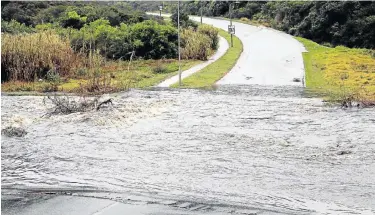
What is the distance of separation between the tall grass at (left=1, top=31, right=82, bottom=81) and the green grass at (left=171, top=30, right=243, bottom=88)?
735cm

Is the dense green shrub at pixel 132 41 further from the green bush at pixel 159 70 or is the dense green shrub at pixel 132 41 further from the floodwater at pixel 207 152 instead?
the floodwater at pixel 207 152

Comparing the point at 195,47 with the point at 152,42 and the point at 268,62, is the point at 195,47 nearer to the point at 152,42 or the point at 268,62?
the point at 152,42

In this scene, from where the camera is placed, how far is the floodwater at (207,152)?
1118 cm

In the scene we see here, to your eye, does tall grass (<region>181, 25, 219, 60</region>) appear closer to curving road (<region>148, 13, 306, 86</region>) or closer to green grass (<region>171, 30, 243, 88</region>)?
green grass (<region>171, 30, 243, 88</region>)

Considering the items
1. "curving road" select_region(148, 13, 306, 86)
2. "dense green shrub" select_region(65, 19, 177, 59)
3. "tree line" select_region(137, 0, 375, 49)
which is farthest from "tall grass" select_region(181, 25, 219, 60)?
"tree line" select_region(137, 0, 375, 49)

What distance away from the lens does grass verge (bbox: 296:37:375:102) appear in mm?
22844

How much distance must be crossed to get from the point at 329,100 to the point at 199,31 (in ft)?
84.7

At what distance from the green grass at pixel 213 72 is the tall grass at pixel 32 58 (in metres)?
7.35

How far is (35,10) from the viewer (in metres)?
58.4

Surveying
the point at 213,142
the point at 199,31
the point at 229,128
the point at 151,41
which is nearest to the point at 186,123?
the point at 229,128

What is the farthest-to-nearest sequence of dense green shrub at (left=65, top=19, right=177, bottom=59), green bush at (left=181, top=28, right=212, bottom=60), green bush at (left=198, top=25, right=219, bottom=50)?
green bush at (left=198, top=25, right=219, bottom=50) < dense green shrub at (left=65, top=19, right=177, bottom=59) < green bush at (left=181, top=28, right=212, bottom=60)

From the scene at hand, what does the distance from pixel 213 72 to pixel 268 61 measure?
603 centimetres

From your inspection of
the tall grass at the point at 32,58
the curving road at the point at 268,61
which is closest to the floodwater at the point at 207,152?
the curving road at the point at 268,61

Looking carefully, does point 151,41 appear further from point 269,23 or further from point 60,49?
point 269,23
